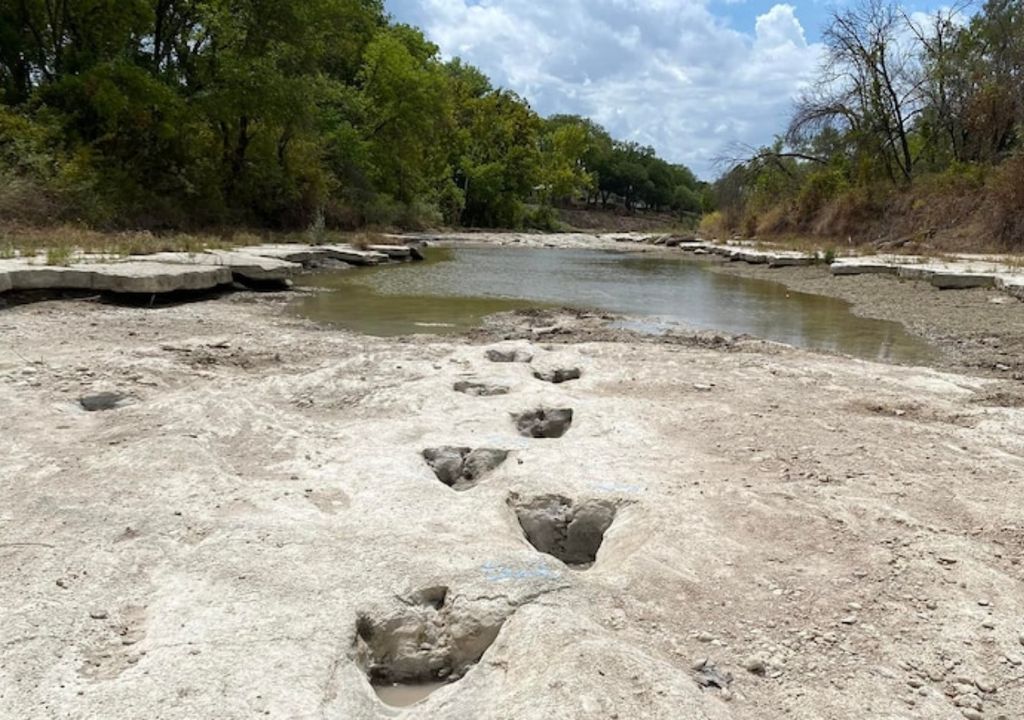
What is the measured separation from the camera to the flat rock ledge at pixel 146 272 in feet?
30.6

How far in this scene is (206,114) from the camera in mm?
23078

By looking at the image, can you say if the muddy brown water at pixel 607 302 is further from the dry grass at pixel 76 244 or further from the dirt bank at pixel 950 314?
the dry grass at pixel 76 244

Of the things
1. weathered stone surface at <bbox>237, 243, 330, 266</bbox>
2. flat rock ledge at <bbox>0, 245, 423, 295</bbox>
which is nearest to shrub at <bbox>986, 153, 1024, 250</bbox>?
weathered stone surface at <bbox>237, 243, 330, 266</bbox>

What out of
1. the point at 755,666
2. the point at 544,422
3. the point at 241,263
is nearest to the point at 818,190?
the point at 241,263

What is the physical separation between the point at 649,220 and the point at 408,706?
270 feet

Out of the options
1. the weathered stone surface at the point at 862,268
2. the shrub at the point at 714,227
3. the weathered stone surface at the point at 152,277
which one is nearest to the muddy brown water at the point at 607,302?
the weathered stone surface at the point at 152,277

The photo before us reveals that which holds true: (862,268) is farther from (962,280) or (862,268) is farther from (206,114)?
(206,114)

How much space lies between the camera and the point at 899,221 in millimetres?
24484

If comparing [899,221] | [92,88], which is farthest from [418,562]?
[899,221]

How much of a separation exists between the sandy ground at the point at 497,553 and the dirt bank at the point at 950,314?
8.03ft

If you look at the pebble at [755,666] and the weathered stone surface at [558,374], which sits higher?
the weathered stone surface at [558,374]

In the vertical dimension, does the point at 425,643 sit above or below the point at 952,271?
below

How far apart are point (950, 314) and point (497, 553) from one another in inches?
410

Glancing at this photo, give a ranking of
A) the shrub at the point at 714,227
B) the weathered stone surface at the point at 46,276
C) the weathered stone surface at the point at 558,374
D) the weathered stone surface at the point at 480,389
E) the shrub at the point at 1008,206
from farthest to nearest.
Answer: the shrub at the point at 714,227 < the shrub at the point at 1008,206 < the weathered stone surface at the point at 46,276 < the weathered stone surface at the point at 558,374 < the weathered stone surface at the point at 480,389
